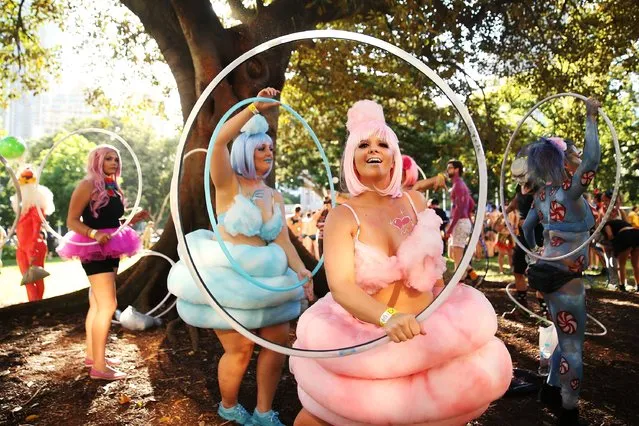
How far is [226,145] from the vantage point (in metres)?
3.49

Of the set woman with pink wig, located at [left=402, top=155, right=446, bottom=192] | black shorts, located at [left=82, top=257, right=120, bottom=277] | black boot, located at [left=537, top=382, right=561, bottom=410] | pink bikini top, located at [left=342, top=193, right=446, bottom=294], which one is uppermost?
woman with pink wig, located at [left=402, top=155, right=446, bottom=192]

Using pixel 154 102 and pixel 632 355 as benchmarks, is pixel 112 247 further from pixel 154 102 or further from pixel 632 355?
pixel 154 102

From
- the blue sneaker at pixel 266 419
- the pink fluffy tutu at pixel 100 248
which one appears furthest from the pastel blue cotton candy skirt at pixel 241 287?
the pink fluffy tutu at pixel 100 248

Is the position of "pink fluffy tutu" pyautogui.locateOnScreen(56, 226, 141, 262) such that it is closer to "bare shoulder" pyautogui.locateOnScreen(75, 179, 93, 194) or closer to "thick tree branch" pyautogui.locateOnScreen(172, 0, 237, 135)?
"bare shoulder" pyautogui.locateOnScreen(75, 179, 93, 194)

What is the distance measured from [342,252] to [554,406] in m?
3.05

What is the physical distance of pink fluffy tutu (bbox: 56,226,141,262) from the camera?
16.2 ft

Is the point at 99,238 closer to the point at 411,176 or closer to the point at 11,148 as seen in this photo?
the point at 411,176

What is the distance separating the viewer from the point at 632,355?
19.3ft

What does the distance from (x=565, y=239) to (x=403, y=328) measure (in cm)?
263

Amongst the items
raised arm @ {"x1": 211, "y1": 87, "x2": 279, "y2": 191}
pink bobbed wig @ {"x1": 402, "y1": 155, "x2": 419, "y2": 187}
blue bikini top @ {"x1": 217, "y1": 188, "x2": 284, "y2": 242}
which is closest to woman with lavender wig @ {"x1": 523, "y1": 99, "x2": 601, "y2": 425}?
pink bobbed wig @ {"x1": 402, "y1": 155, "x2": 419, "y2": 187}

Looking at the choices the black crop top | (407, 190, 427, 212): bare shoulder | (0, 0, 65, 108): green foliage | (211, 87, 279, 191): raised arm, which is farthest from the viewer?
(0, 0, 65, 108): green foliage

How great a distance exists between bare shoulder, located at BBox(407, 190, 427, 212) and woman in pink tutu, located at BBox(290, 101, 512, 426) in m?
0.06

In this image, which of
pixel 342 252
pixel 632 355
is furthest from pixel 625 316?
pixel 342 252

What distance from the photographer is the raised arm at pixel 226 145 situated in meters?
3.24
